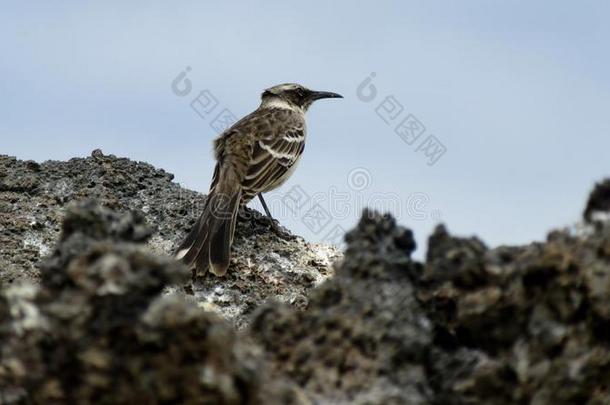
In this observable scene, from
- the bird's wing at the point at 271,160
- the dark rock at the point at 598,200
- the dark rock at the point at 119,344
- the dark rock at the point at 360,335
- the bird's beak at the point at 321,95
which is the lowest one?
the dark rock at the point at 598,200

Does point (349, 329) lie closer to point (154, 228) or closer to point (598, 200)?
point (598, 200)

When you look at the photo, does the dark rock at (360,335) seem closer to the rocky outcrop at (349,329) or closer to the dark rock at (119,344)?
the rocky outcrop at (349,329)

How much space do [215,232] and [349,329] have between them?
3178mm

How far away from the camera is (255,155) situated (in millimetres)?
8438

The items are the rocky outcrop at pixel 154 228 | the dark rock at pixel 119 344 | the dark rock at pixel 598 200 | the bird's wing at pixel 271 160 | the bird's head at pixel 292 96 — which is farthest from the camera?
the bird's head at pixel 292 96

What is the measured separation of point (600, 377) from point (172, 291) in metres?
2.30

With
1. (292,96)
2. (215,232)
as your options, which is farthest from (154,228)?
(292,96)

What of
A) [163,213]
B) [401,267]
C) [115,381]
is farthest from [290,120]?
[115,381]

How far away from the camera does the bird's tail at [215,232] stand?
4980 millimetres

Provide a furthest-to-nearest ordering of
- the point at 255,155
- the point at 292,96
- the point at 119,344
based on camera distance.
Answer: the point at 292,96, the point at 255,155, the point at 119,344

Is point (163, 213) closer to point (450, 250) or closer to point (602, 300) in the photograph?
point (450, 250)

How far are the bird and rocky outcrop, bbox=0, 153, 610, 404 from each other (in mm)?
2654

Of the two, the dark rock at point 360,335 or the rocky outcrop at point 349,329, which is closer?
the rocky outcrop at point 349,329

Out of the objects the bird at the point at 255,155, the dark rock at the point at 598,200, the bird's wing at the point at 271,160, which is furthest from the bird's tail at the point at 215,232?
the dark rock at the point at 598,200
